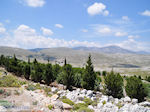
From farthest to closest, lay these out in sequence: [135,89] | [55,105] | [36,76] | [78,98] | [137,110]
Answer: [36,76], [135,89], [78,98], [55,105], [137,110]

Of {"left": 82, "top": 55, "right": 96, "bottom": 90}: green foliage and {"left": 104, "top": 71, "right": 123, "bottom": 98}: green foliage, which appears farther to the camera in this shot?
{"left": 82, "top": 55, "right": 96, "bottom": 90}: green foliage

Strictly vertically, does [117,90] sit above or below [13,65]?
below

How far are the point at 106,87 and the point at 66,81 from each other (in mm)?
9684

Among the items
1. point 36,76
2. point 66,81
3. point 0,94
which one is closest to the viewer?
point 0,94

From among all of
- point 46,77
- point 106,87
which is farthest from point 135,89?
point 46,77

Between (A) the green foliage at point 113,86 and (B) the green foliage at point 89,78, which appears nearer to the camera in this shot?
(A) the green foliage at point 113,86

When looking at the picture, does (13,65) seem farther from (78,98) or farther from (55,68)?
(78,98)

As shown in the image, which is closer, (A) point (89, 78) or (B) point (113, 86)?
(B) point (113, 86)

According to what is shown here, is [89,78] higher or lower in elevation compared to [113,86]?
higher

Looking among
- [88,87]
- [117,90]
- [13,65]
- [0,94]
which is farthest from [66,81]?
[13,65]

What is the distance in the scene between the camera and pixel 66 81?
90.1 feet

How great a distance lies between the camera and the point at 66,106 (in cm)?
1180

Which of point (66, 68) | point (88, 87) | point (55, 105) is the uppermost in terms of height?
point (66, 68)

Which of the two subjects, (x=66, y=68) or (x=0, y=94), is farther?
(x=66, y=68)
